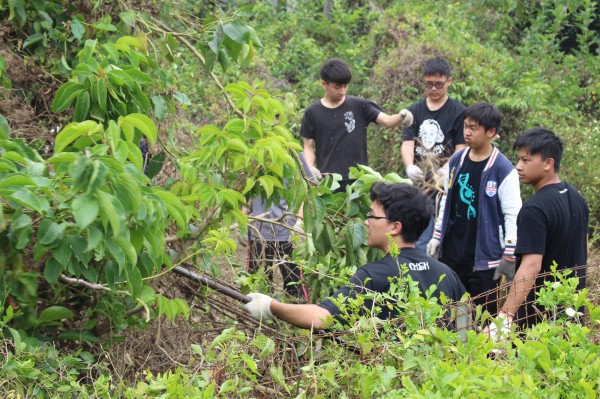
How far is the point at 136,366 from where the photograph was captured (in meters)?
4.34

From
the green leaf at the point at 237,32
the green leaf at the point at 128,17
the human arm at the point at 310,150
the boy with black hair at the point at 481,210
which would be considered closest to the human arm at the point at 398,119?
the human arm at the point at 310,150

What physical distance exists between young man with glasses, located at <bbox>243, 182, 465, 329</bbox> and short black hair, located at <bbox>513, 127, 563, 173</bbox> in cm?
101

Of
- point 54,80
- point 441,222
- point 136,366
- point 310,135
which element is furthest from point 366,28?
point 136,366

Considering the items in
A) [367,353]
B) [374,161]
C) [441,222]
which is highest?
[367,353]

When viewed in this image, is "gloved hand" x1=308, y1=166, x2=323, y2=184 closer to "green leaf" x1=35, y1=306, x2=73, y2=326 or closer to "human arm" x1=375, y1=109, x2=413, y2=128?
"human arm" x1=375, y1=109, x2=413, y2=128

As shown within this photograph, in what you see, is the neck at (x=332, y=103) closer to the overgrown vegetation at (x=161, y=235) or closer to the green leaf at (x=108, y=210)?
the overgrown vegetation at (x=161, y=235)

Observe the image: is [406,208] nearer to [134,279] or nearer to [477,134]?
[134,279]

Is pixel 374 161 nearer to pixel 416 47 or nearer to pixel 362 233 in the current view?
pixel 416 47

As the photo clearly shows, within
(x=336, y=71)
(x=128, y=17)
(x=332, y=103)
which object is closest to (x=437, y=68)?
(x=336, y=71)

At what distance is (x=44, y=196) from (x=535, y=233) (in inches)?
103

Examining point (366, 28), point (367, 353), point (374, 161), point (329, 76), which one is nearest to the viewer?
point (367, 353)

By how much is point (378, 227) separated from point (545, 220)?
112 centimetres

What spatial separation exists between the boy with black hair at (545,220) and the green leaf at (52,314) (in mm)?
2213

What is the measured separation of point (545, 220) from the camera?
4.91 metres
